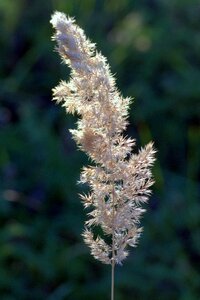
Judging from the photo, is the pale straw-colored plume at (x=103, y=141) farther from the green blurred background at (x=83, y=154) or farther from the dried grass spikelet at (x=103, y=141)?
the green blurred background at (x=83, y=154)

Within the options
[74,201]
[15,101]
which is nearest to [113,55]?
[15,101]

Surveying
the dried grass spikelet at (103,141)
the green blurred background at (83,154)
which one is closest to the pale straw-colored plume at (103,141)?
the dried grass spikelet at (103,141)

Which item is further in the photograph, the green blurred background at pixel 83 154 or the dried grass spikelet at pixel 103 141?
the green blurred background at pixel 83 154

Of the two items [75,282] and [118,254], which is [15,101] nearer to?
[75,282]

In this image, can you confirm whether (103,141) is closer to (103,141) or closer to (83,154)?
(103,141)

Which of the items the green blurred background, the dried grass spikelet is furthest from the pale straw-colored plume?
the green blurred background

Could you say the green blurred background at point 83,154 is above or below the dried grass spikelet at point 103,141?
above

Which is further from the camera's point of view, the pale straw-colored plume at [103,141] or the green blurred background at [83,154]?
the green blurred background at [83,154]
